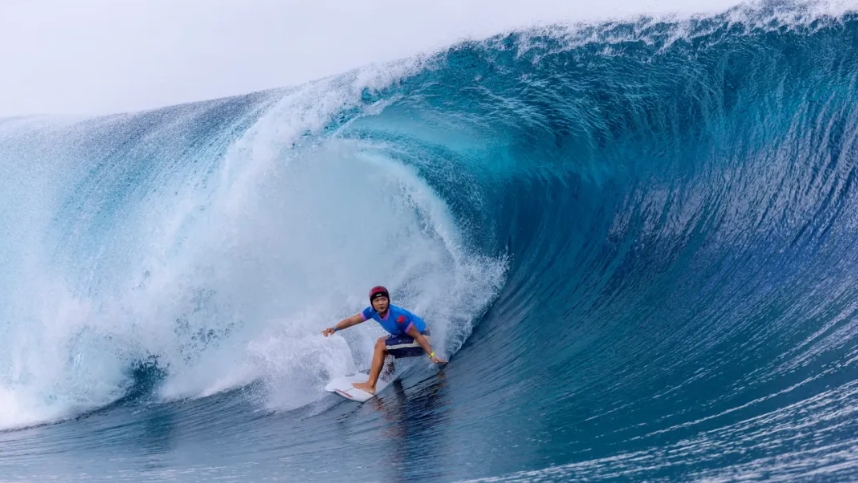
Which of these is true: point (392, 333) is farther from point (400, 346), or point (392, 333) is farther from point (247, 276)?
point (247, 276)

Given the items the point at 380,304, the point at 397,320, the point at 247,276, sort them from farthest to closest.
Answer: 1. the point at 247,276
2. the point at 397,320
3. the point at 380,304

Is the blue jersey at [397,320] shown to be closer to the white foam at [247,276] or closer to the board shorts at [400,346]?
the board shorts at [400,346]

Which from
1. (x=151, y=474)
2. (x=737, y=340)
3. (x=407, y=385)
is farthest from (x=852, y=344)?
(x=151, y=474)

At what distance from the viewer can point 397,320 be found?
6.42m

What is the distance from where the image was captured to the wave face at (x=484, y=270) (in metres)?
4.55

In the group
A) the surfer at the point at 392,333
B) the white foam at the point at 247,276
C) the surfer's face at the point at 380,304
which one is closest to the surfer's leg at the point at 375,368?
the surfer at the point at 392,333

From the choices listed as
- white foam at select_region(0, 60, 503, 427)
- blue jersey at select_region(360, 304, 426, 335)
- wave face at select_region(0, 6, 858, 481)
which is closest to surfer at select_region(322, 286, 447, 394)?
blue jersey at select_region(360, 304, 426, 335)

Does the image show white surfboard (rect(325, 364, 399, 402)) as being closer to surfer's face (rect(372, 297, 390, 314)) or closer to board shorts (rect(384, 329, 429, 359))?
board shorts (rect(384, 329, 429, 359))

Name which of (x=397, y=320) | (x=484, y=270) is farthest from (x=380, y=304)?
(x=484, y=270)

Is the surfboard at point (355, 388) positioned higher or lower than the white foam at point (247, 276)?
lower

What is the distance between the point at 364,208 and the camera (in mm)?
9250

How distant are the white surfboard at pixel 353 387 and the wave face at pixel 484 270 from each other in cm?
11

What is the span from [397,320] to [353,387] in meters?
0.69

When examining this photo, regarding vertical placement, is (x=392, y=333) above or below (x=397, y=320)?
below
